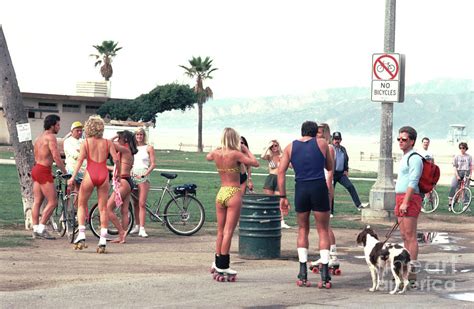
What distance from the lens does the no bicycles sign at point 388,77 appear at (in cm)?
2086

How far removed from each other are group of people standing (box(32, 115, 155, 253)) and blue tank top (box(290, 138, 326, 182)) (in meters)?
3.70

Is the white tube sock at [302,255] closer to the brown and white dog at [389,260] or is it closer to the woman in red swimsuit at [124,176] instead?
the brown and white dog at [389,260]

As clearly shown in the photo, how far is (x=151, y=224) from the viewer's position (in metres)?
19.0

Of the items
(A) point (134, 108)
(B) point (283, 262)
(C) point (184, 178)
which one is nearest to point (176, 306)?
(B) point (283, 262)

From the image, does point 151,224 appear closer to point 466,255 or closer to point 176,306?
point 466,255

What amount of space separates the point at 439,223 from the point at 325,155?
Answer: 988 cm

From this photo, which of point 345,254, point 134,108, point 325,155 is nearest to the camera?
point 325,155

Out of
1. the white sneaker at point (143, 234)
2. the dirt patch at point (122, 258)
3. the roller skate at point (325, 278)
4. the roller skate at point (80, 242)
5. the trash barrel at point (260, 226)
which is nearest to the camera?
the roller skate at point (325, 278)

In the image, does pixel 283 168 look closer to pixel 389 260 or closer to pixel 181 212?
pixel 389 260

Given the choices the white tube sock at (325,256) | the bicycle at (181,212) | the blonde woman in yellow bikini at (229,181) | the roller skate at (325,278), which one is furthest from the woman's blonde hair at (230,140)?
the bicycle at (181,212)

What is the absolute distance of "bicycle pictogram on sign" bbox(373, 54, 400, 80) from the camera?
68.4ft

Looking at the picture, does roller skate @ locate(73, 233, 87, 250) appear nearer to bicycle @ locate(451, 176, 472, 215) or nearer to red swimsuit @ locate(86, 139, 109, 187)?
red swimsuit @ locate(86, 139, 109, 187)

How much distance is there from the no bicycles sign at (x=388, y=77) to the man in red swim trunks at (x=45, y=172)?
7.64 meters

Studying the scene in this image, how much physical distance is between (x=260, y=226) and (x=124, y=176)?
2753 mm
